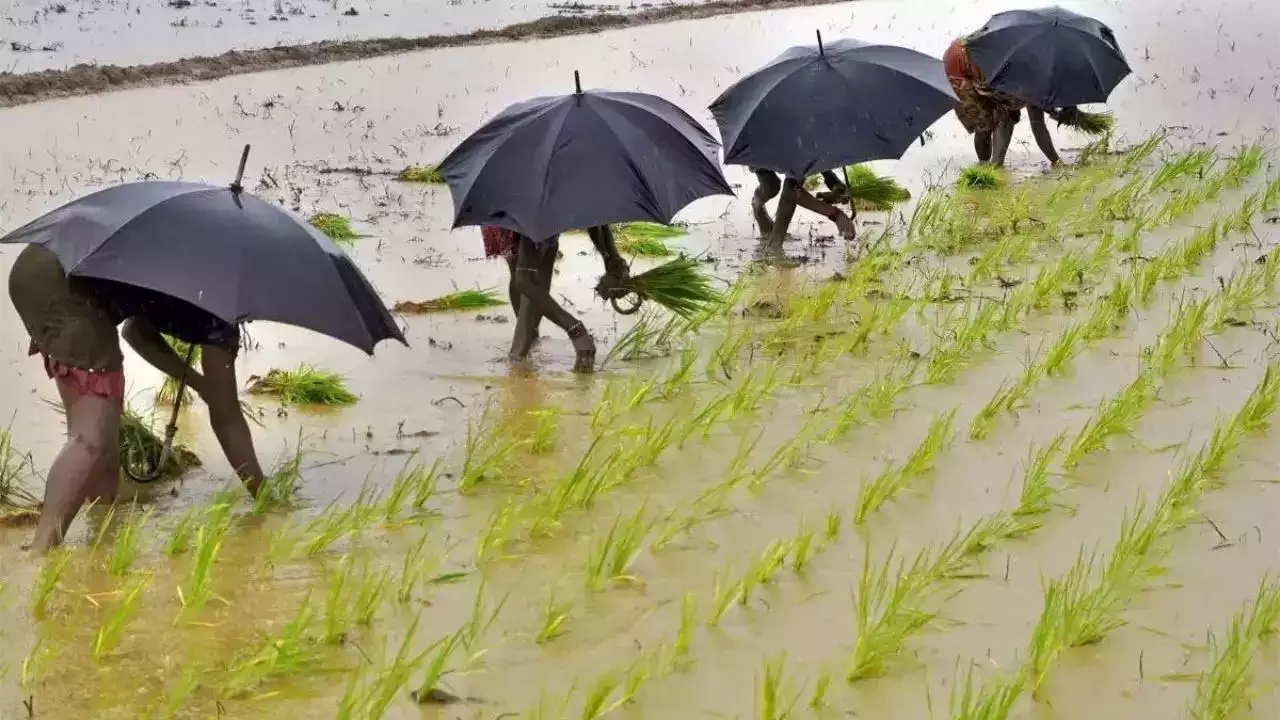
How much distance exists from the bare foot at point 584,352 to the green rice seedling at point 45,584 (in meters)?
2.52

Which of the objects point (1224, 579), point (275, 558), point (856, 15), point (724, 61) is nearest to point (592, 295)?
point (275, 558)

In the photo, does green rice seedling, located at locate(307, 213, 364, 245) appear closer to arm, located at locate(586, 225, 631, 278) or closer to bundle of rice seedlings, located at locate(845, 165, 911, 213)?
arm, located at locate(586, 225, 631, 278)

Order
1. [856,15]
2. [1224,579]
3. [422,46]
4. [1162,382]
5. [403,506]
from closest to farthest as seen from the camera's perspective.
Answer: [1224,579] → [403,506] → [1162,382] → [422,46] → [856,15]

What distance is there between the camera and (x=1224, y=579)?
148 inches

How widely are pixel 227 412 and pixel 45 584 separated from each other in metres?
0.87

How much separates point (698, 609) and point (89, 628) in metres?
1.44

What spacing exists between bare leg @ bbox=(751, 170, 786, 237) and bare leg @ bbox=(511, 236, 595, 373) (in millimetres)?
2471

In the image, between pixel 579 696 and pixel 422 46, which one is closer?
pixel 579 696

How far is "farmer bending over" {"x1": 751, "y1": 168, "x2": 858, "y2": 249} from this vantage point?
793 centimetres

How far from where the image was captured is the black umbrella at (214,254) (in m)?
3.69

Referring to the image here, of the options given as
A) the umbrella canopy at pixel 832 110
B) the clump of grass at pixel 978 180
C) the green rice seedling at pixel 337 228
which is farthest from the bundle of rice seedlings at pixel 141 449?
the clump of grass at pixel 978 180

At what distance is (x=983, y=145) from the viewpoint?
1079 cm

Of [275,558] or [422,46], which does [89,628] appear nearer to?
[275,558]

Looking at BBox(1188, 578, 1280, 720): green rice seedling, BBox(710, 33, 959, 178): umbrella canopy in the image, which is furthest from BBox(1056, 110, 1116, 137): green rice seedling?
BBox(1188, 578, 1280, 720): green rice seedling
